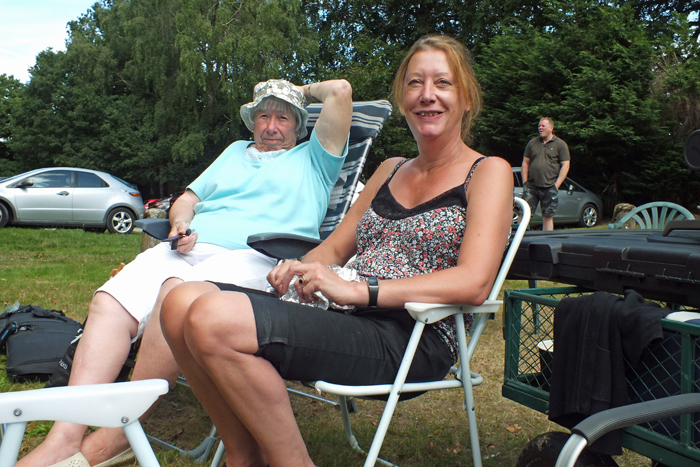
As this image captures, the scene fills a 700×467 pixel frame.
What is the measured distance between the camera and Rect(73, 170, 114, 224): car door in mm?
12234

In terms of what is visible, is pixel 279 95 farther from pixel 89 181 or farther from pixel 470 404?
pixel 89 181

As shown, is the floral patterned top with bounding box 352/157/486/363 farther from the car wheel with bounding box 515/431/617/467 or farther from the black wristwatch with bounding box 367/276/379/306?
the car wheel with bounding box 515/431/617/467

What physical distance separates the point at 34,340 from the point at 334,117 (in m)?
2.06

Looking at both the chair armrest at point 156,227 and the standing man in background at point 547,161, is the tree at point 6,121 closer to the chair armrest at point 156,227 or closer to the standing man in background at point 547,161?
the standing man in background at point 547,161

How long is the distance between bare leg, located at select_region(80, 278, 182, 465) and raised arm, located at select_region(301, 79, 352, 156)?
115cm

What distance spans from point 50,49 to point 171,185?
10.1 m

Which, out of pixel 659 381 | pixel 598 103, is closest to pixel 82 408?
pixel 659 381

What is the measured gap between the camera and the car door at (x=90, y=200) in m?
12.2

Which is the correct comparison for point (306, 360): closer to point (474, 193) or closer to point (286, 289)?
point (286, 289)

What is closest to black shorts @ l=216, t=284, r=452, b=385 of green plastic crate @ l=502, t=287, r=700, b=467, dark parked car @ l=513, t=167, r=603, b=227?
green plastic crate @ l=502, t=287, r=700, b=467

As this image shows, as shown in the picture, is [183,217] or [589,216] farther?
[589,216]

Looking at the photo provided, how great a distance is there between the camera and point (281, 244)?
7.55ft

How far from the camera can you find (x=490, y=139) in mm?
17734

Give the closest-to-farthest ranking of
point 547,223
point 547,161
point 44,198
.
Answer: point 547,223
point 547,161
point 44,198
